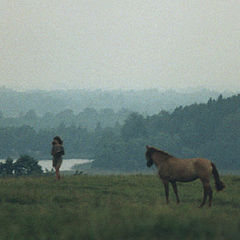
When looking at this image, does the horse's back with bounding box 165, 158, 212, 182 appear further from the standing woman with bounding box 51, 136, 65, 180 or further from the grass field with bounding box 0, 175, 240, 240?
the standing woman with bounding box 51, 136, 65, 180

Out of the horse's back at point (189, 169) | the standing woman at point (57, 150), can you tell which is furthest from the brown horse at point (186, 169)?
the standing woman at point (57, 150)

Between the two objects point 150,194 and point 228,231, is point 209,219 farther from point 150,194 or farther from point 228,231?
point 150,194

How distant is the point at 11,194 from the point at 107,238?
29.7 feet

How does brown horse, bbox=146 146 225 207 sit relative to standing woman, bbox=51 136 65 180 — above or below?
below

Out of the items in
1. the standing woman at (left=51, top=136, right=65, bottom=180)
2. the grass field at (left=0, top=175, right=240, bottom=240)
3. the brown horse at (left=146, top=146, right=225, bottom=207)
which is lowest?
the grass field at (left=0, top=175, right=240, bottom=240)

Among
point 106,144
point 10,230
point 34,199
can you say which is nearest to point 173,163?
point 34,199

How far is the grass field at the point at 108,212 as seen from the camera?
11703 millimetres

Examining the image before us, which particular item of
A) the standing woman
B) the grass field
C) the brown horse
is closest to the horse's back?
the brown horse

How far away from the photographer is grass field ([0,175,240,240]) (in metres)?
11.7

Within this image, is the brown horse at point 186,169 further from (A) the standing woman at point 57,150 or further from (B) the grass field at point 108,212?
(A) the standing woman at point 57,150

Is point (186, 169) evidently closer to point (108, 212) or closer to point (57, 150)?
point (108, 212)

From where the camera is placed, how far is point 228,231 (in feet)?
36.9

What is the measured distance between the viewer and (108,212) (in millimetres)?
14305

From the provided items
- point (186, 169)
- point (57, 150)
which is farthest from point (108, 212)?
point (57, 150)
